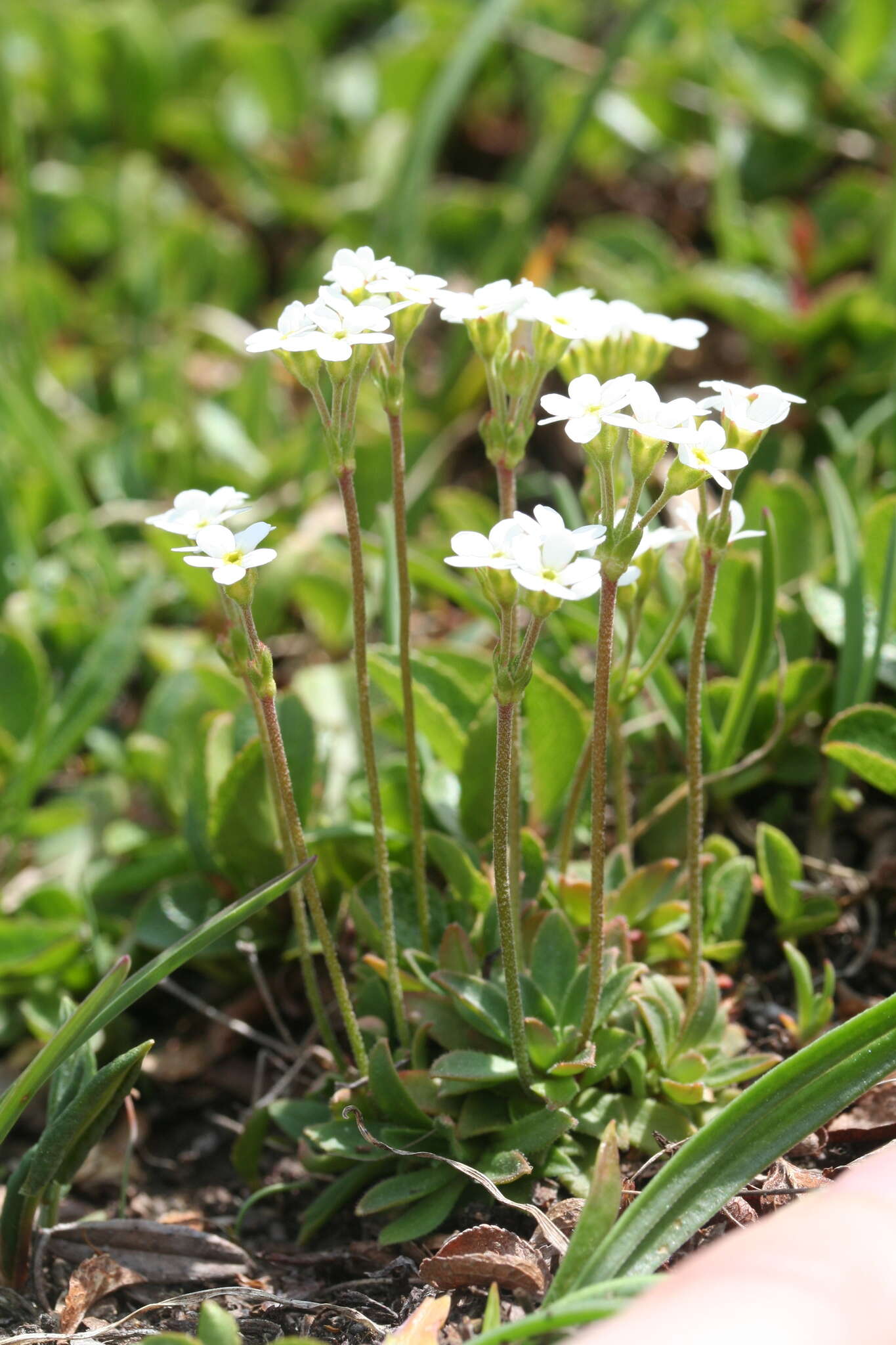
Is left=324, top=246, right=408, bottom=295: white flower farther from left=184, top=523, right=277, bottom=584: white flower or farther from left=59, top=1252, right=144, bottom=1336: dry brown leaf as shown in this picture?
left=59, top=1252, right=144, bottom=1336: dry brown leaf

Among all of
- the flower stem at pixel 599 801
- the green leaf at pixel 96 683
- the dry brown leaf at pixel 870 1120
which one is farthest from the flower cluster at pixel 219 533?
the dry brown leaf at pixel 870 1120

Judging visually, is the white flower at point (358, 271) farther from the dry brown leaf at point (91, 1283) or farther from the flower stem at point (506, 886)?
the dry brown leaf at point (91, 1283)

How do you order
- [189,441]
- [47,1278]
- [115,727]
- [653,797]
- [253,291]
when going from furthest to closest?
[253,291] < [189,441] < [115,727] < [653,797] < [47,1278]


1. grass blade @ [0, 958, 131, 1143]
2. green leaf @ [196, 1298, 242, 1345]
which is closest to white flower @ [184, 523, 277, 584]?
grass blade @ [0, 958, 131, 1143]

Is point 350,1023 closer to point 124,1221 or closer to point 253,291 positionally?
point 124,1221

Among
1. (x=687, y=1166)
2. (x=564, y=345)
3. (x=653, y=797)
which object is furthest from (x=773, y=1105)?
(x=564, y=345)

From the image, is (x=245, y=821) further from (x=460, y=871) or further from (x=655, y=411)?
(x=655, y=411)
